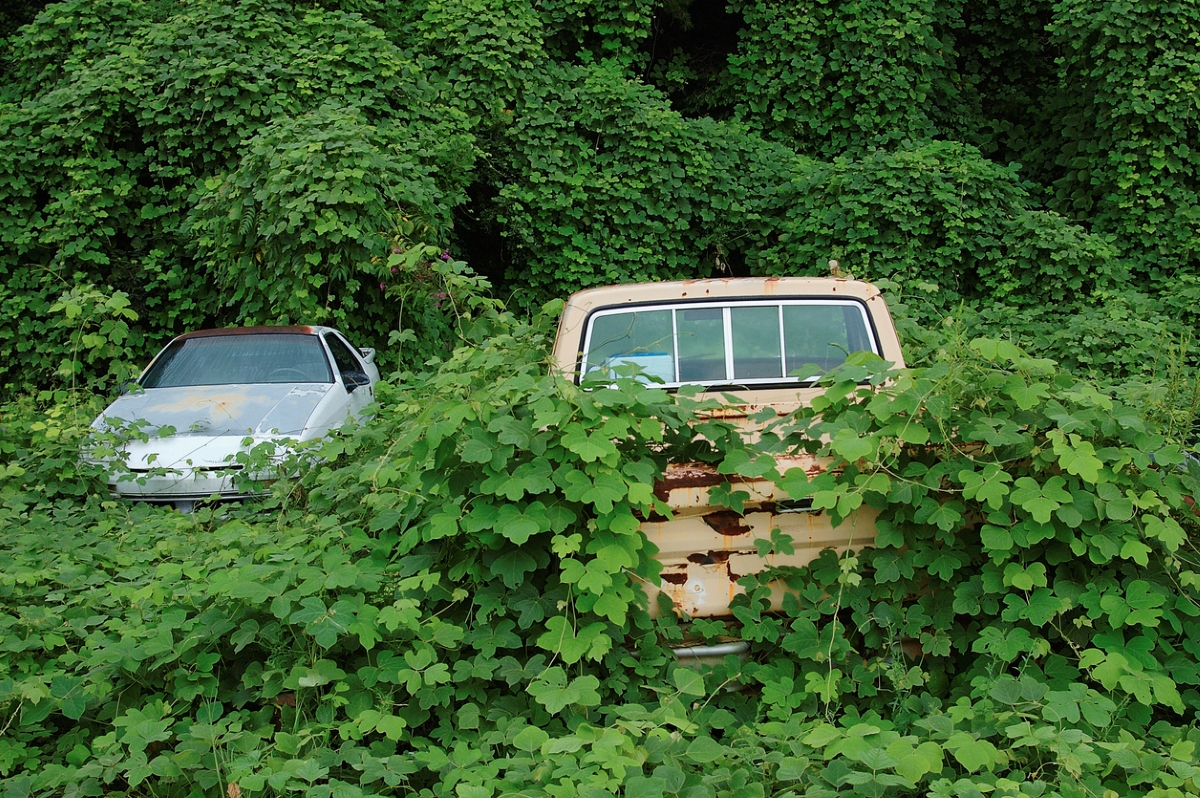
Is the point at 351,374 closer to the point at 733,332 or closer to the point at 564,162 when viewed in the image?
the point at 733,332

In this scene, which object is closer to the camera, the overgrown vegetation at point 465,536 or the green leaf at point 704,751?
the green leaf at point 704,751

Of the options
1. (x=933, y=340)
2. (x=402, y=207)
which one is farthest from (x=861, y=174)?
(x=933, y=340)

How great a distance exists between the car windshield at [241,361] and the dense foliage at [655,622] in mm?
4267

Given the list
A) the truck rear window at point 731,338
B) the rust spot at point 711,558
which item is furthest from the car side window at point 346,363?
the rust spot at point 711,558

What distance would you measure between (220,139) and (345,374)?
4.30m

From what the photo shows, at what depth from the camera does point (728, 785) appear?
3.21m

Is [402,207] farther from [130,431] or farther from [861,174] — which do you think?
[861,174]

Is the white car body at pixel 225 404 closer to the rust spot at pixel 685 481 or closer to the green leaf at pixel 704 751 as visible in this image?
the rust spot at pixel 685 481

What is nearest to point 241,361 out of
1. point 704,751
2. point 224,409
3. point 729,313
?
point 224,409

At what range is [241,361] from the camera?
27.7ft

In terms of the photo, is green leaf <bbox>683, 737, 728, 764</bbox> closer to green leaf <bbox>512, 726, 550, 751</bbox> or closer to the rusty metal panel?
green leaf <bbox>512, 726, 550, 751</bbox>

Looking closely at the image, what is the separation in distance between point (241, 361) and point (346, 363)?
89 cm

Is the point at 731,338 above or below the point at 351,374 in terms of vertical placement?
above

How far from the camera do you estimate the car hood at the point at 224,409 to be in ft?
23.7
